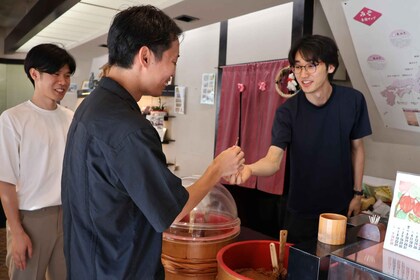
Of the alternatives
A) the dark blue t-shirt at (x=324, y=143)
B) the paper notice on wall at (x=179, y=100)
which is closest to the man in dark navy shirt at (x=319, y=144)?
the dark blue t-shirt at (x=324, y=143)

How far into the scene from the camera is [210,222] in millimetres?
1414

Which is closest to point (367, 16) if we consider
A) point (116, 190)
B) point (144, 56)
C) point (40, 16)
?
point (144, 56)

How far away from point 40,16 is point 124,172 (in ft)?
12.3

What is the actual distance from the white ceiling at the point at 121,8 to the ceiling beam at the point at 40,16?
5.6 inches

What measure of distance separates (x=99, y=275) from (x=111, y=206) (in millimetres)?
203

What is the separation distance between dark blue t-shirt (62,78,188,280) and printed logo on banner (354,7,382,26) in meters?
1.78

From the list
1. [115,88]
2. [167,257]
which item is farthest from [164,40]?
[167,257]

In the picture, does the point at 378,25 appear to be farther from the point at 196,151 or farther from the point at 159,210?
the point at 196,151

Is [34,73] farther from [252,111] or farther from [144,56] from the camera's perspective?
[252,111]

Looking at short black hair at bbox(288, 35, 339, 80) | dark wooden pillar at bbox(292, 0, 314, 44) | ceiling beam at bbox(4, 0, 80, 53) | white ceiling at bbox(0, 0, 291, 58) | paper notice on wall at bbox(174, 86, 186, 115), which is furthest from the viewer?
paper notice on wall at bbox(174, 86, 186, 115)

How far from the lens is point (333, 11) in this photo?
8.03 feet

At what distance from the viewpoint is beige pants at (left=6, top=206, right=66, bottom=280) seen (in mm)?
1783

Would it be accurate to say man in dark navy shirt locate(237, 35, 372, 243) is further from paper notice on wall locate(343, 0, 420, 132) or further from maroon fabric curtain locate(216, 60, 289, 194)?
maroon fabric curtain locate(216, 60, 289, 194)

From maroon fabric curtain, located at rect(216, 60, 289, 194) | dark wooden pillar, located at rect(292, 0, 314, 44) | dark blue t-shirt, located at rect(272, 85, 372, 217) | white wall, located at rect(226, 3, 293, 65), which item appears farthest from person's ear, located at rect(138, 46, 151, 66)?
white wall, located at rect(226, 3, 293, 65)
